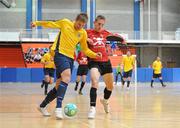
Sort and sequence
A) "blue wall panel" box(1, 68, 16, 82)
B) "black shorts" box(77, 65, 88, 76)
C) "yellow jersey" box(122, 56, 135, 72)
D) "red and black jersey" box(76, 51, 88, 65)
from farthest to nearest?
"blue wall panel" box(1, 68, 16, 82)
"yellow jersey" box(122, 56, 135, 72)
"black shorts" box(77, 65, 88, 76)
"red and black jersey" box(76, 51, 88, 65)

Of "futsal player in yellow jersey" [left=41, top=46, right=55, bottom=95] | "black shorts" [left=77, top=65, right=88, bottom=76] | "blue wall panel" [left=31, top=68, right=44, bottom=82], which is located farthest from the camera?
"blue wall panel" [left=31, top=68, right=44, bottom=82]

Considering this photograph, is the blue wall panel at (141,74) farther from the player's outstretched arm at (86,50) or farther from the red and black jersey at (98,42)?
the player's outstretched arm at (86,50)

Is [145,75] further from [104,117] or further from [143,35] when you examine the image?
[104,117]

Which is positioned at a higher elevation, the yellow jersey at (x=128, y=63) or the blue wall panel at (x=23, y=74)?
the yellow jersey at (x=128, y=63)

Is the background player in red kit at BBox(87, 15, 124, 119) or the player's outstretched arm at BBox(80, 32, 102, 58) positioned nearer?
the player's outstretched arm at BBox(80, 32, 102, 58)

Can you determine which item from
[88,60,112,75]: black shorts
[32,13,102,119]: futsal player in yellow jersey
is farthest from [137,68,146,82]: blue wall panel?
[32,13,102,119]: futsal player in yellow jersey

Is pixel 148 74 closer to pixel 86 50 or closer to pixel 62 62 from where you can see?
pixel 86 50

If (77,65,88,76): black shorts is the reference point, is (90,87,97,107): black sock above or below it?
below

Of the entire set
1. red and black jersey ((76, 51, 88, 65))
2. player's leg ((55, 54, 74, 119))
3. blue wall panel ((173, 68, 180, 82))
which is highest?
red and black jersey ((76, 51, 88, 65))

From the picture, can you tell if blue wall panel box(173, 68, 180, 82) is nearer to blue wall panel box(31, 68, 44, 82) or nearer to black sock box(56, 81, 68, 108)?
blue wall panel box(31, 68, 44, 82)

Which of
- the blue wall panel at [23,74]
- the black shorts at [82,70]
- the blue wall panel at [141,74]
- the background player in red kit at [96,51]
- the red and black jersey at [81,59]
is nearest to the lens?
the background player in red kit at [96,51]

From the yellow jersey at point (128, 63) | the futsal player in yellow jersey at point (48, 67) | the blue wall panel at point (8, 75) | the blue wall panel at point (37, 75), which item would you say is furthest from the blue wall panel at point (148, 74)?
the futsal player in yellow jersey at point (48, 67)

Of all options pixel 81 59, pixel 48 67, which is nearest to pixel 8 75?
pixel 81 59

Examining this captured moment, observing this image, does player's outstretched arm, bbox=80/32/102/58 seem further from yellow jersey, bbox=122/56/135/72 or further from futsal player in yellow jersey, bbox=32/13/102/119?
yellow jersey, bbox=122/56/135/72
